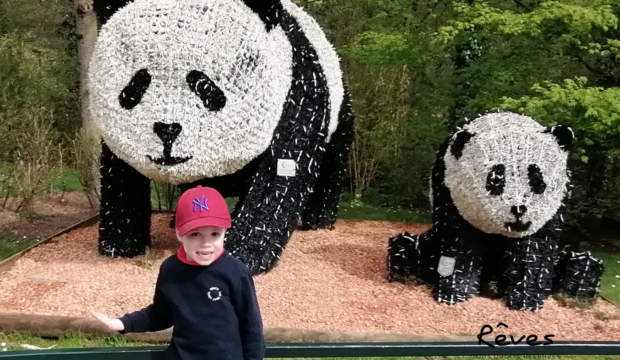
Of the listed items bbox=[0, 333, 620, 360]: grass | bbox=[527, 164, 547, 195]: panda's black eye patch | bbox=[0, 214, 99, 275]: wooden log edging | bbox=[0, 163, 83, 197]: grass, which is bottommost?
bbox=[0, 163, 83, 197]: grass

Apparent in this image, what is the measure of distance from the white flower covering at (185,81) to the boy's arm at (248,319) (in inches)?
88.9

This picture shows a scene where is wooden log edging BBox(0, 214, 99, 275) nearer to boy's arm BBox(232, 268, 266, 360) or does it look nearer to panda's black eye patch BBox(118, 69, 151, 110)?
panda's black eye patch BBox(118, 69, 151, 110)

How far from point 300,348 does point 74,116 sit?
9.88m

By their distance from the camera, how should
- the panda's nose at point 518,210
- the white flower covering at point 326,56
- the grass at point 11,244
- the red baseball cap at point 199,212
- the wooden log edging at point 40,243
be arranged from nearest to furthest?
the red baseball cap at point 199,212, the panda's nose at point 518,210, the wooden log edging at point 40,243, the white flower covering at point 326,56, the grass at point 11,244

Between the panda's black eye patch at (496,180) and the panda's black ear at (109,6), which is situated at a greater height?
the panda's black ear at (109,6)

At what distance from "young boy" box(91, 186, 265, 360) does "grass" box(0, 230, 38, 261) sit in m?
3.66

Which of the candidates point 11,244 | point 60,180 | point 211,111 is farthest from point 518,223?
point 60,180

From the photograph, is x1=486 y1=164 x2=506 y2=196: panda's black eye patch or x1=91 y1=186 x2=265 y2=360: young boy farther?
x1=486 y1=164 x2=506 y2=196: panda's black eye patch

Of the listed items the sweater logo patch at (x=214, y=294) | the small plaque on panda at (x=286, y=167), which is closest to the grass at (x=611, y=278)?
the small plaque on panda at (x=286, y=167)

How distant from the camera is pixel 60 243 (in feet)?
17.2

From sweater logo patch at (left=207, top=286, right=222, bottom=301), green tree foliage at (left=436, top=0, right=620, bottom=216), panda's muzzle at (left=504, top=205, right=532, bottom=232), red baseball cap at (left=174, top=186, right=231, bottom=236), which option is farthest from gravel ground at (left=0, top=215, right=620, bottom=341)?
red baseball cap at (left=174, top=186, right=231, bottom=236)

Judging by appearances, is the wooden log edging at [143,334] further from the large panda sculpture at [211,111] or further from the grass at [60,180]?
the grass at [60,180]

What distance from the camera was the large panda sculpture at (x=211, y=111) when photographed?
3.95 meters

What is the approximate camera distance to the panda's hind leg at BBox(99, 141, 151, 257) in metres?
4.52
